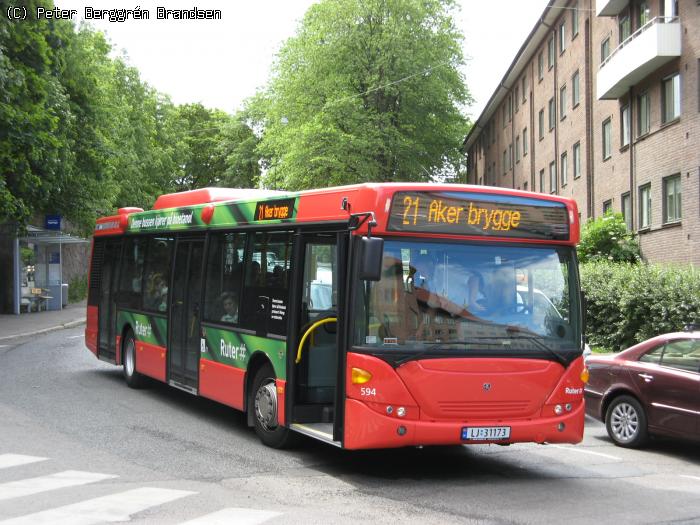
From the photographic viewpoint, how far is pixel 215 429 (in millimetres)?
10547

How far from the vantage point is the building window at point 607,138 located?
32588 mm

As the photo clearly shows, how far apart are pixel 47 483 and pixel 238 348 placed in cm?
319

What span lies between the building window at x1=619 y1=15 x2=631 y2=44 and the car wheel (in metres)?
22.1

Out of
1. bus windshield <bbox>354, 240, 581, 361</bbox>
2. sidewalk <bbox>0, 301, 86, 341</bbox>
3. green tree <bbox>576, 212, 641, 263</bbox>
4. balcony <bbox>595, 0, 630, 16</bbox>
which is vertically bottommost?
sidewalk <bbox>0, 301, 86, 341</bbox>

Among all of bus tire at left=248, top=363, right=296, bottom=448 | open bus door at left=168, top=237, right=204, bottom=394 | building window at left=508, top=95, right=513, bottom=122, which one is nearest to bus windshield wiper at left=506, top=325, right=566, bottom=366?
bus tire at left=248, top=363, right=296, bottom=448

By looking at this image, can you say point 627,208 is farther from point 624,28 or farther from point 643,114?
point 624,28

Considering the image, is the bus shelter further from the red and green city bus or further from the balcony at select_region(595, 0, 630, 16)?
the red and green city bus

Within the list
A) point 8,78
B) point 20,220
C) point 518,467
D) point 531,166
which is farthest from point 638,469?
point 531,166

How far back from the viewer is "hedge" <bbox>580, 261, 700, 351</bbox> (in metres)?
17.8

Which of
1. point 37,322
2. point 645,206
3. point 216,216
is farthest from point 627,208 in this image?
point 216,216

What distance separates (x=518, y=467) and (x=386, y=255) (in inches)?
109

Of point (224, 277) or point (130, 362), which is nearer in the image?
point (224, 277)

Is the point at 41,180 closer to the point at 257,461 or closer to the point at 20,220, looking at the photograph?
the point at 20,220

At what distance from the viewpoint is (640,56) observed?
86.7 feet
